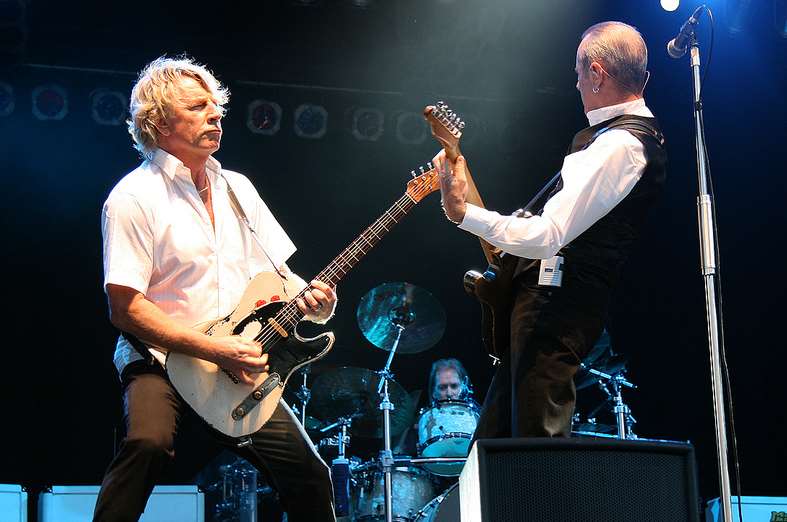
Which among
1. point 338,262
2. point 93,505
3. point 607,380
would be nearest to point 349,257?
point 338,262

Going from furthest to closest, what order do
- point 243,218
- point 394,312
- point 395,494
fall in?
point 394,312 < point 395,494 < point 243,218

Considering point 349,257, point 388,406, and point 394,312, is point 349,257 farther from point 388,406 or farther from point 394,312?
point 394,312

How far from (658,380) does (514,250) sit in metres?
5.33

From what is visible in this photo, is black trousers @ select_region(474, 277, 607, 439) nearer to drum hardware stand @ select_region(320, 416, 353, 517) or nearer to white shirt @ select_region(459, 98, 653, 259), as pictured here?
white shirt @ select_region(459, 98, 653, 259)

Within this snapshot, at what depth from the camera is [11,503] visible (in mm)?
5645

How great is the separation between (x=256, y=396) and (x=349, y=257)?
678 millimetres

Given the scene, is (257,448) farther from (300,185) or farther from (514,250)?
(300,185)

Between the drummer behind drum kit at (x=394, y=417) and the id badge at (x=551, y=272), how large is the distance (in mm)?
3597

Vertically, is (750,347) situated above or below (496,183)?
below

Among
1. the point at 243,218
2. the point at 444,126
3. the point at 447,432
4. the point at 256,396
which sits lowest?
the point at 256,396

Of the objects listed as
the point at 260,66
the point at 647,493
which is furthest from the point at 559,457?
the point at 260,66

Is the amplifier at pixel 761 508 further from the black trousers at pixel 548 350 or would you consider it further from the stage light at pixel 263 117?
the stage light at pixel 263 117

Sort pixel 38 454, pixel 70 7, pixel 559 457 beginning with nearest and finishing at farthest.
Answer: pixel 559 457 → pixel 70 7 → pixel 38 454

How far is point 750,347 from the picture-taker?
7.84 m
